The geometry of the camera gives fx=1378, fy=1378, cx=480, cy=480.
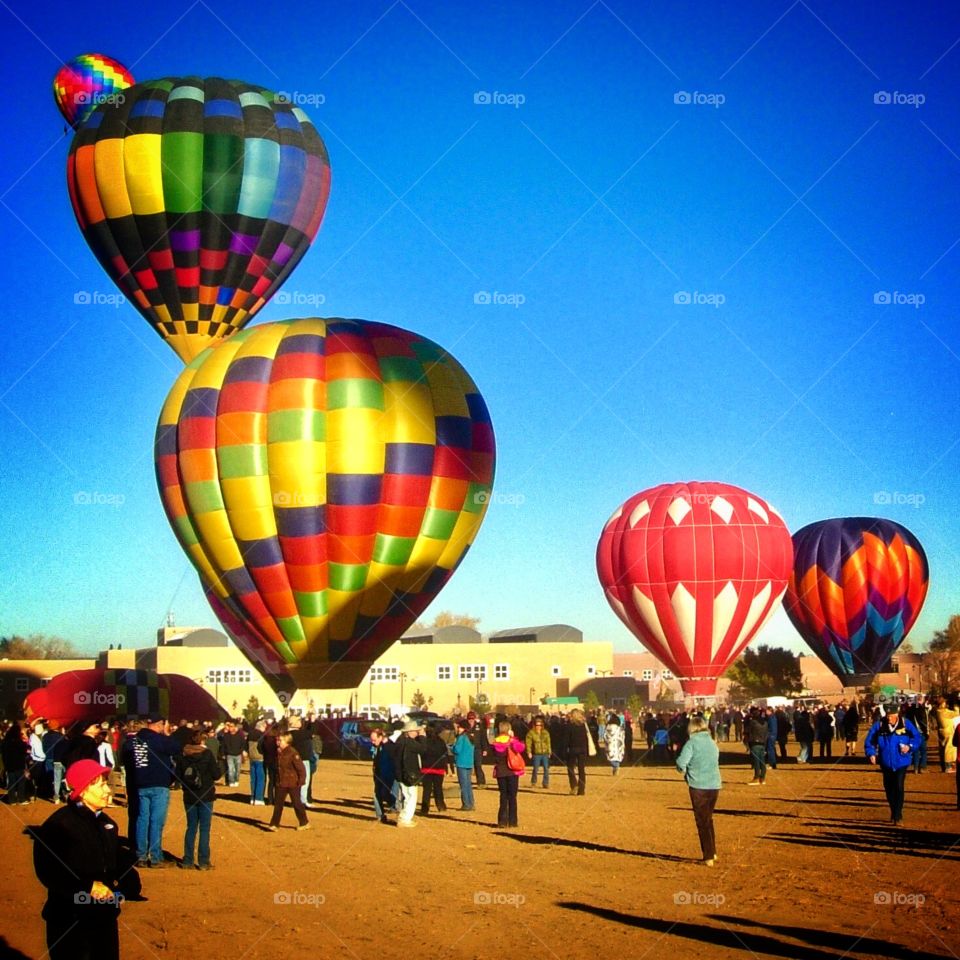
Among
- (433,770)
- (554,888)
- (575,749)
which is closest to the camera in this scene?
(554,888)

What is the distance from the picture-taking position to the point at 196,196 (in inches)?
1358

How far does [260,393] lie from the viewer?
30734 millimetres

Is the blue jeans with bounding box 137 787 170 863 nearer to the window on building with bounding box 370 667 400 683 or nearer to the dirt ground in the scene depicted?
the dirt ground

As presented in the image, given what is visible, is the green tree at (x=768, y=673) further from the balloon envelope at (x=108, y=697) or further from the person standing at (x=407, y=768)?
the person standing at (x=407, y=768)

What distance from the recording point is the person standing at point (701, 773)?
41.9 ft

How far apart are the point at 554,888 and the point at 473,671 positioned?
68126mm

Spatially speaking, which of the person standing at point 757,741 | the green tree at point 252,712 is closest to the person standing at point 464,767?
the person standing at point 757,741

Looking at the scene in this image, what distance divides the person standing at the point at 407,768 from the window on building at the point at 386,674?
194ft

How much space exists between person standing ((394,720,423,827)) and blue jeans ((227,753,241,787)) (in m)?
8.91

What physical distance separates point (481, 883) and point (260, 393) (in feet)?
64.9

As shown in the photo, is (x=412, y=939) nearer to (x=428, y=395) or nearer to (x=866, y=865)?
(x=866, y=865)

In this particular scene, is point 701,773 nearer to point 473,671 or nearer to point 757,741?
point 757,741

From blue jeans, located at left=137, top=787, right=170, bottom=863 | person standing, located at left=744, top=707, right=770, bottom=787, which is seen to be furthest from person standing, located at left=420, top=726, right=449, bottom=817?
person standing, located at left=744, top=707, right=770, bottom=787

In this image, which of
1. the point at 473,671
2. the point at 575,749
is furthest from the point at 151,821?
→ the point at 473,671
